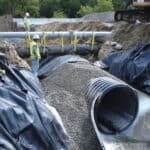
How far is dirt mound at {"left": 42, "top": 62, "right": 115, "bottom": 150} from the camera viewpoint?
5758 millimetres

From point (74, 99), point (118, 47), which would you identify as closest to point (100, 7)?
point (118, 47)

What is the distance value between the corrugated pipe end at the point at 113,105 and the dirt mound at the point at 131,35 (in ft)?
17.2

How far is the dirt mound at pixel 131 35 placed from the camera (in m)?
12.2

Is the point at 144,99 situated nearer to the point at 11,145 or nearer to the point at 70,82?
the point at 70,82

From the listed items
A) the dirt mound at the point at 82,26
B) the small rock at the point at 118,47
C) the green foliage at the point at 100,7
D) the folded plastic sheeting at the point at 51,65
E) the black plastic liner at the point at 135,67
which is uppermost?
the black plastic liner at the point at 135,67

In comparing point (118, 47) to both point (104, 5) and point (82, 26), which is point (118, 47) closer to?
point (82, 26)

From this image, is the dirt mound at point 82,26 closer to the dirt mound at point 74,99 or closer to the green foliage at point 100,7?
the dirt mound at point 74,99

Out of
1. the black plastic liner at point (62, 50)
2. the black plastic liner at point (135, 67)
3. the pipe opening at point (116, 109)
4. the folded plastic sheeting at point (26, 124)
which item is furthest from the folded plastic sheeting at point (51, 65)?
the folded plastic sheeting at point (26, 124)

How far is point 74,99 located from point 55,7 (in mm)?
50181

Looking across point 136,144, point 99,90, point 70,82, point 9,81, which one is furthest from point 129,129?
point 9,81

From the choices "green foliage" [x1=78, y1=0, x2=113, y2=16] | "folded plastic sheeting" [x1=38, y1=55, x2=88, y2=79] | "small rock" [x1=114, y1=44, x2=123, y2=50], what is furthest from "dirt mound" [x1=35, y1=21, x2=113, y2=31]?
"green foliage" [x1=78, y1=0, x2=113, y2=16]

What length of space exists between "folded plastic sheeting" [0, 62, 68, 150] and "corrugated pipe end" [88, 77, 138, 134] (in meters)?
1.68

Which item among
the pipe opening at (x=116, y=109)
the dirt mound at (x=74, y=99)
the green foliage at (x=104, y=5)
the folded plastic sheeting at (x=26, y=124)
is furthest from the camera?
the green foliage at (x=104, y=5)

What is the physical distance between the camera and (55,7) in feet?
184
